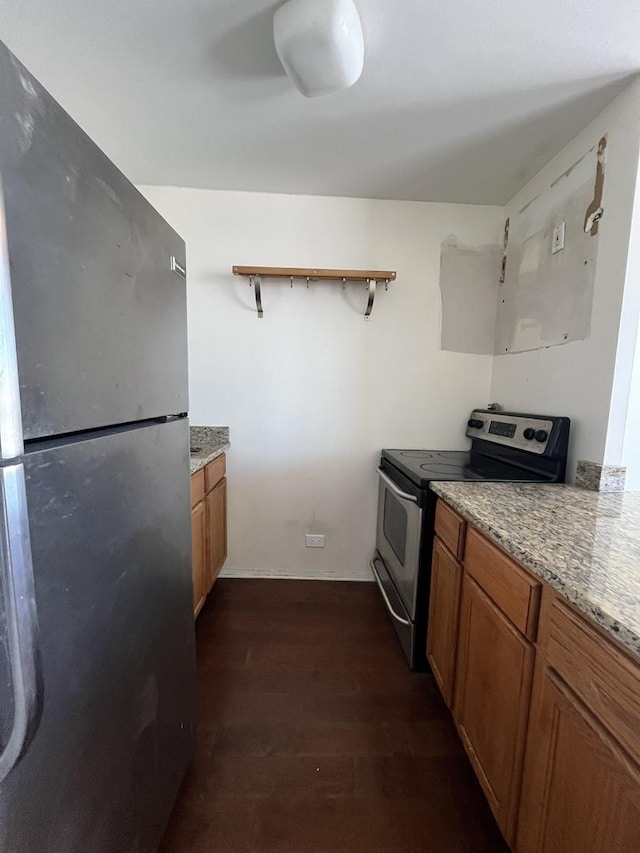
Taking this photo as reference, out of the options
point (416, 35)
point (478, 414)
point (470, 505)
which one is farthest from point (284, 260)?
point (470, 505)

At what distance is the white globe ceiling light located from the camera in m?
0.97

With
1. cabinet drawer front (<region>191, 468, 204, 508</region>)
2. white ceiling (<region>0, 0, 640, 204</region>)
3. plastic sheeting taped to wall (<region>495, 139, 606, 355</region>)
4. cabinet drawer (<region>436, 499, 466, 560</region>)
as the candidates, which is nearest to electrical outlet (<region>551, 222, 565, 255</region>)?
plastic sheeting taped to wall (<region>495, 139, 606, 355</region>)

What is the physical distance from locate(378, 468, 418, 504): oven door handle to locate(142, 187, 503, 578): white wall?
0.61ft

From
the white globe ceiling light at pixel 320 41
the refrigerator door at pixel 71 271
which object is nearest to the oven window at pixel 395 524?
the refrigerator door at pixel 71 271

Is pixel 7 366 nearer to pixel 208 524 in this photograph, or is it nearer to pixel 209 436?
pixel 208 524

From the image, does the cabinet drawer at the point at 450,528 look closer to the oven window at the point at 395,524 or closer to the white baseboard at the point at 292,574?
the oven window at the point at 395,524

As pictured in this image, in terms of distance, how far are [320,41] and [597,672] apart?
171 cm

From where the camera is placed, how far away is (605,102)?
1.37m

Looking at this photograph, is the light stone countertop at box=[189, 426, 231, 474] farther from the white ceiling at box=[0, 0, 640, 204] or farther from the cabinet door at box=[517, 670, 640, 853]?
the cabinet door at box=[517, 670, 640, 853]

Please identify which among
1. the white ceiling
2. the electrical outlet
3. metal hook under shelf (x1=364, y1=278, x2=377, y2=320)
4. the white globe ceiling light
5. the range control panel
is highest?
the white ceiling

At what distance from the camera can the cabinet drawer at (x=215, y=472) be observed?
1834 millimetres

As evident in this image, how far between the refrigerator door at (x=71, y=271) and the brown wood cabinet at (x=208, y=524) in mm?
947

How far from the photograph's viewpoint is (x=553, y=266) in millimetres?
1688

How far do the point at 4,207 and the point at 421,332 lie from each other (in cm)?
210
